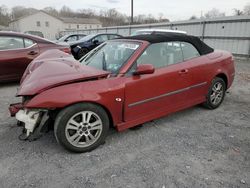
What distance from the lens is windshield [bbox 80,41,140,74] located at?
10.9ft

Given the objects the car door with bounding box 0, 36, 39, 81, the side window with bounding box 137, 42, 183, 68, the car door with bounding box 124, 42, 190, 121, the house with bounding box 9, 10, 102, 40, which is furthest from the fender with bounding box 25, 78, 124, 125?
the house with bounding box 9, 10, 102, 40

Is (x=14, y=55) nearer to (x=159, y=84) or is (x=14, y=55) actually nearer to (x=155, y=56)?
(x=155, y=56)

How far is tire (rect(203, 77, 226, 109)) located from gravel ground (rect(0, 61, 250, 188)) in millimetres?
453

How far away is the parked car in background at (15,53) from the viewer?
18.8 ft

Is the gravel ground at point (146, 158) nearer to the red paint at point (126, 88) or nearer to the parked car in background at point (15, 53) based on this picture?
the red paint at point (126, 88)

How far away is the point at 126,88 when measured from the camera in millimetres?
3049

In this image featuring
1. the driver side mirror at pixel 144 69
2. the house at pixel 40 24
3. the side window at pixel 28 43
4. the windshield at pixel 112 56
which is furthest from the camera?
the house at pixel 40 24

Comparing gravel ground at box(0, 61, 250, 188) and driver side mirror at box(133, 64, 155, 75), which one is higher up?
driver side mirror at box(133, 64, 155, 75)

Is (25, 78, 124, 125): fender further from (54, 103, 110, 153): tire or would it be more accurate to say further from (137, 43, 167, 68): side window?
(137, 43, 167, 68): side window

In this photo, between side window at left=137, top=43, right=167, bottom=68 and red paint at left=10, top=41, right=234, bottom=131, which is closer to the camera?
red paint at left=10, top=41, right=234, bottom=131

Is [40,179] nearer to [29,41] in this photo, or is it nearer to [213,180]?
[213,180]

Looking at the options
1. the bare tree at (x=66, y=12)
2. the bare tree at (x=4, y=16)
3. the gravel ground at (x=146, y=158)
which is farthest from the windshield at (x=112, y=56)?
the bare tree at (x=66, y=12)

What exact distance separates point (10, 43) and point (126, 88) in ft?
14.4

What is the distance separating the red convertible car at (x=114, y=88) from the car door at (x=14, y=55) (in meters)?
2.78
